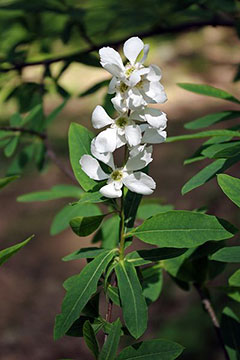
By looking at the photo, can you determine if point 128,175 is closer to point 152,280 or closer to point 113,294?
point 113,294

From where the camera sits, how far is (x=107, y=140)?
0.74 meters

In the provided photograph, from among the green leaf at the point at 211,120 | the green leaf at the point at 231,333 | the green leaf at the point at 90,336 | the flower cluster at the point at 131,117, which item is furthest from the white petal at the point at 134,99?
the green leaf at the point at 231,333

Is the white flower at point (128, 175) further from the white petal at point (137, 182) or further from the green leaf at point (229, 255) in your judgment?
the green leaf at point (229, 255)

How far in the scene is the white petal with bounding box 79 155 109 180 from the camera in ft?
2.55

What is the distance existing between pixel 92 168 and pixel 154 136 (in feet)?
0.37

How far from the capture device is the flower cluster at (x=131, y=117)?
72 cm

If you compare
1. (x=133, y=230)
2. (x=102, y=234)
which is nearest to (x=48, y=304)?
(x=102, y=234)

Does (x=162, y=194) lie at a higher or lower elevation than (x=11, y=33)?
lower

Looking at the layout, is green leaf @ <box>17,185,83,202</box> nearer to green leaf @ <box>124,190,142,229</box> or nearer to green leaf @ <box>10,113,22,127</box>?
green leaf @ <box>10,113,22,127</box>

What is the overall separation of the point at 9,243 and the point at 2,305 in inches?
19.8

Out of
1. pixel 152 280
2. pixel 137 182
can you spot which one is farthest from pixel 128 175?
pixel 152 280

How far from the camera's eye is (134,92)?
707 millimetres

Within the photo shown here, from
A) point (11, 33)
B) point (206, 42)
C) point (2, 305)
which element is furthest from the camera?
point (206, 42)

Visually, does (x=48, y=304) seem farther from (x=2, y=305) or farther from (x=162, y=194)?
(x=162, y=194)
